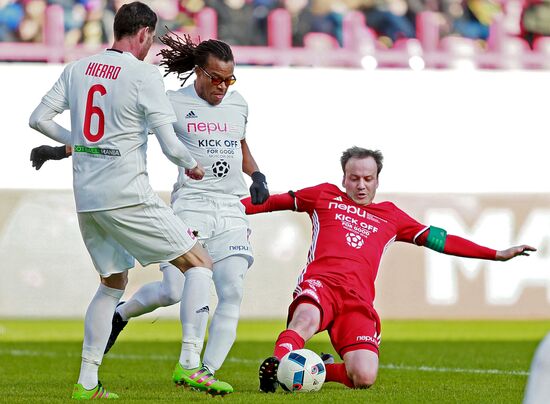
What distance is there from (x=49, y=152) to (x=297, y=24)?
10.0 metres

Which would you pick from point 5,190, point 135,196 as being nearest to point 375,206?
point 135,196

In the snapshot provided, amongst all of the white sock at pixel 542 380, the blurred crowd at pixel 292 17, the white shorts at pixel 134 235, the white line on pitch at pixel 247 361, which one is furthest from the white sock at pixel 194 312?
the blurred crowd at pixel 292 17

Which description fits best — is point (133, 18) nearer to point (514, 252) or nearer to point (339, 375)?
point (339, 375)

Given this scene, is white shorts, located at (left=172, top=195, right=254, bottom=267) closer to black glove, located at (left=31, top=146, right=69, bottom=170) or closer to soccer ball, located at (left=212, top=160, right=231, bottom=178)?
soccer ball, located at (left=212, top=160, right=231, bottom=178)

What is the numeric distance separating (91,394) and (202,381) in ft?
1.92

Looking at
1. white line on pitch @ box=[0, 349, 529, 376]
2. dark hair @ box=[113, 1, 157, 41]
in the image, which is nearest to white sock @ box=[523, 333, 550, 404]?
dark hair @ box=[113, 1, 157, 41]

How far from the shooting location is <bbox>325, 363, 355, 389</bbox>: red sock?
6.96m

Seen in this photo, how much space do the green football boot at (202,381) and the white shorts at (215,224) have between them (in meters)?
0.90

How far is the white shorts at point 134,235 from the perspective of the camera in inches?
240

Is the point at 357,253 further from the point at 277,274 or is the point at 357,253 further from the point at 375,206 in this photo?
the point at 277,274

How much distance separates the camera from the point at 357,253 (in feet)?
23.9

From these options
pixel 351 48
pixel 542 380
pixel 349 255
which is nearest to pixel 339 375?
pixel 349 255

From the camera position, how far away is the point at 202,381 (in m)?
6.39

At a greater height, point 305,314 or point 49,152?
point 49,152
